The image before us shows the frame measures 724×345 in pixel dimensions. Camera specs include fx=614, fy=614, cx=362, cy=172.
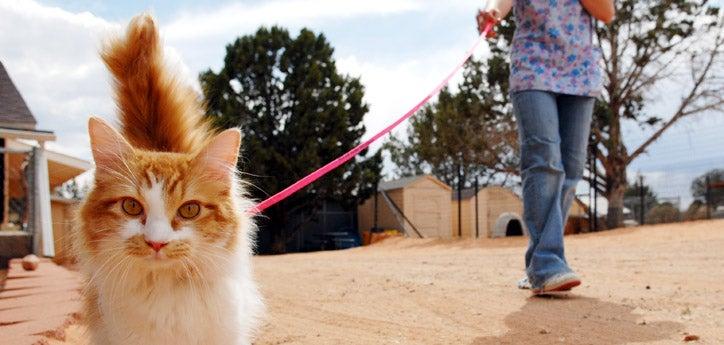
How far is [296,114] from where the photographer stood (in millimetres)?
26047

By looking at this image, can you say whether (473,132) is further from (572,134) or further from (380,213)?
(572,134)

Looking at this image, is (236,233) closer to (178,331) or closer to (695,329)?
(178,331)

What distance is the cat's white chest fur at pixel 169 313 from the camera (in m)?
1.95

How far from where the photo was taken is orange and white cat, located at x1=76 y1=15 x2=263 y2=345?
6.40 ft

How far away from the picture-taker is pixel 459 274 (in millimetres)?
5828

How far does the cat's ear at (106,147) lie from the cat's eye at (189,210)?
0.30 meters

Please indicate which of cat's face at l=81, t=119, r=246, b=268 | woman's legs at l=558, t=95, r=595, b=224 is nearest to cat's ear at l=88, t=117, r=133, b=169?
cat's face at l=81, t=119, r=246, b=268

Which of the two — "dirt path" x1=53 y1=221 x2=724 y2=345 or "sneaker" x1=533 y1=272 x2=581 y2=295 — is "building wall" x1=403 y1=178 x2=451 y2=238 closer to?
"dirt path" x1=53 y1=221 x2=724 y2=345

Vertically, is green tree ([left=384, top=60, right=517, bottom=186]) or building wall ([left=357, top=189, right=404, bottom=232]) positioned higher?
green tree ([left=384, top=60, right=517, bottom=186])

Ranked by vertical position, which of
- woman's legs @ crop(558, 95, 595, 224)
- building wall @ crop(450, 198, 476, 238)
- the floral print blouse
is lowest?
building wall @ crop(450, 198, 476, 238)

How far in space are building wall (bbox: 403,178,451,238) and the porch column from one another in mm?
19466

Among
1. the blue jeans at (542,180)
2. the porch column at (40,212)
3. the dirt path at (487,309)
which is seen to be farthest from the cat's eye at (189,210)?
the porch column at (40,212)

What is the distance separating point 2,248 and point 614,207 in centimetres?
1995

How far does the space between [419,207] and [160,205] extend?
25021 millimetres
